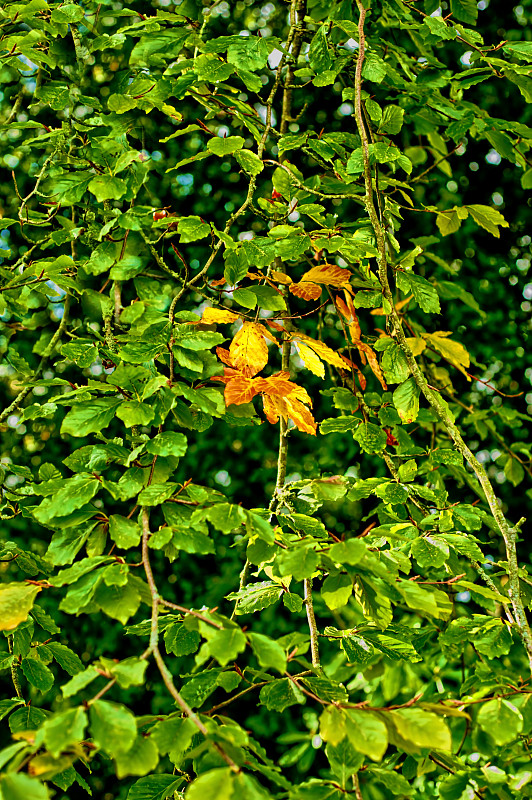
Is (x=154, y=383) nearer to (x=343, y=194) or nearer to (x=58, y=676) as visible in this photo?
(x=343, y=194)

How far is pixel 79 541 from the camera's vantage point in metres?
0.69

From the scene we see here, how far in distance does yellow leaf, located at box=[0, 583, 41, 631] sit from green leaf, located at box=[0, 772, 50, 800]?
0.57 ft

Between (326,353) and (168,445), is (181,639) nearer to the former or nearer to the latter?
(168,445)

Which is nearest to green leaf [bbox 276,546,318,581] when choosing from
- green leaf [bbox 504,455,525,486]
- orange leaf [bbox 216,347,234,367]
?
orange leaf [bbox 216,347,234,367]

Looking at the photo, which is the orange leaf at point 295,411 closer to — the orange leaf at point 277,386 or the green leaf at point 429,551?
the orange leaf at point 277,386

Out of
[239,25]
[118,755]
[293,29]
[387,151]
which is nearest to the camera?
[118,755]

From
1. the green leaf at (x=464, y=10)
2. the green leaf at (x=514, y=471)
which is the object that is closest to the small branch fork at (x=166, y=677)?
the green leaf at (x=464, y=10)

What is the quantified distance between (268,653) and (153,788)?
0.26 m

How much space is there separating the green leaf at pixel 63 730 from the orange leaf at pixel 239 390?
16.1 inches

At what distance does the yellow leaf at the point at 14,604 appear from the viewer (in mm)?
629

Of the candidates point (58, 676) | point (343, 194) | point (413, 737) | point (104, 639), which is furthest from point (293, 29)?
point (58, 676)

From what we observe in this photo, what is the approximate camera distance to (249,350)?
0.91 metres

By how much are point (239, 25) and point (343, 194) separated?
44.2 inches

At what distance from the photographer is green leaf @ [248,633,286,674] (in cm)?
59
